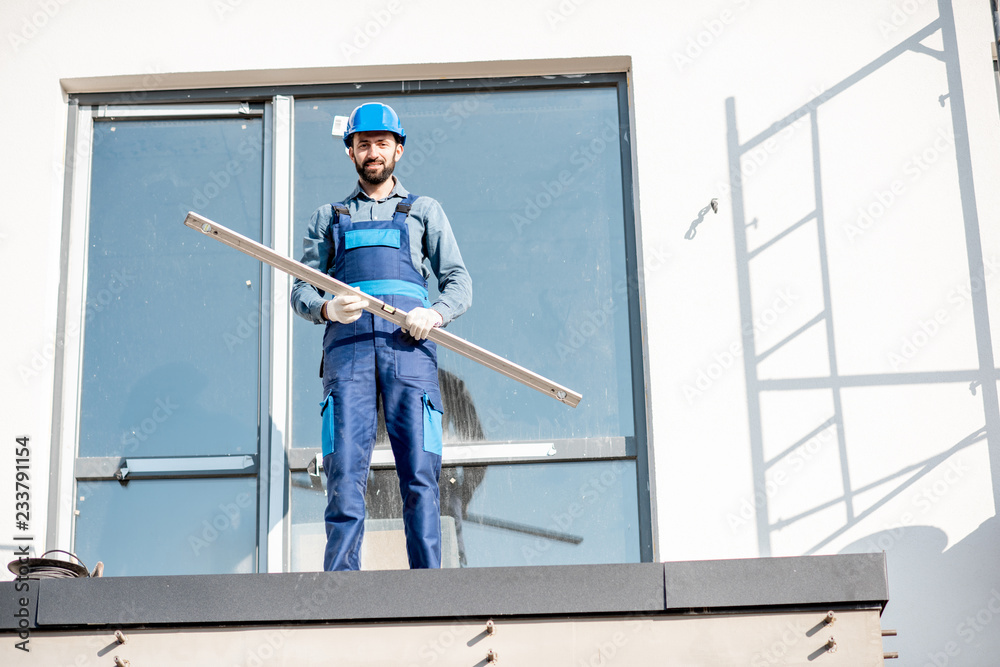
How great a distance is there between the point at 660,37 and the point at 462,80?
802 millimetres

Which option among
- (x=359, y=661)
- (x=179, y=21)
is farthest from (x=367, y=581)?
(x=179, y=21)

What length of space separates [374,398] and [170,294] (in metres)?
1.34

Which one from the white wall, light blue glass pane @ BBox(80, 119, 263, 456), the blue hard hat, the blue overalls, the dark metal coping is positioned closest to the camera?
the dark metal coping

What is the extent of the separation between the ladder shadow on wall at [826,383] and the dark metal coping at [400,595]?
1.22 meters

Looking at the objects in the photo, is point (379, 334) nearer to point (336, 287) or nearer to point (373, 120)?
point (336, 287)

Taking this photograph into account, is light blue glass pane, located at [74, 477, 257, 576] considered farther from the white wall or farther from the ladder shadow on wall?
the ladder shadow on wall

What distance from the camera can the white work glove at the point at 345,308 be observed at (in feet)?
12.4

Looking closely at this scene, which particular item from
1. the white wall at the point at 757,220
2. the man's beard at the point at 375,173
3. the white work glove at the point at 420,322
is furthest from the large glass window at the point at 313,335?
the white work glove at the point at 420,322

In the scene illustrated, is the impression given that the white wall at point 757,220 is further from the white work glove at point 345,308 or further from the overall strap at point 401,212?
the white work glove at point 345,308

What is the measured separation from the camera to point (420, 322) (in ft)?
12.5

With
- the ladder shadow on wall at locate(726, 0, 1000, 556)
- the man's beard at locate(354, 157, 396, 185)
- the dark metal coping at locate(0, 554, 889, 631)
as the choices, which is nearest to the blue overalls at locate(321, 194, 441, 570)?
the man's beard at locate(354, 157, 396, 185)

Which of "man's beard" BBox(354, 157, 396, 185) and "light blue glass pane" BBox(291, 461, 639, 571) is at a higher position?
"man's beard" BBox(354, 157, 396, 185)

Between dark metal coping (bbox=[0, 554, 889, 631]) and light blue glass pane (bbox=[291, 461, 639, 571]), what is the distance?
1.23 m

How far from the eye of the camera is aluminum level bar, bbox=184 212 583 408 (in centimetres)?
377
